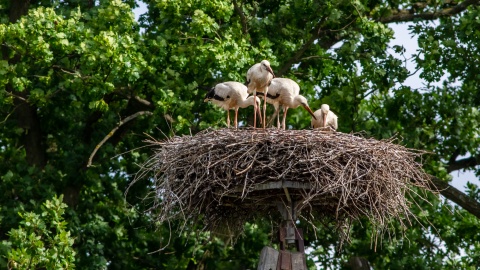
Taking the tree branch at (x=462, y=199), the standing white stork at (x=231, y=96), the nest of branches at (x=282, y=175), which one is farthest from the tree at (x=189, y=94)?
the nest of branches at (x=282, y=175)

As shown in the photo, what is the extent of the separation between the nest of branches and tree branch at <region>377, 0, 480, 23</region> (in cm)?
722

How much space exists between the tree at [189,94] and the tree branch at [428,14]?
0.07 feet

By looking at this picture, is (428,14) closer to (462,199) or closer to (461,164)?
(461,164)

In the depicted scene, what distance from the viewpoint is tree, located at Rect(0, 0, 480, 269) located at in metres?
17.1

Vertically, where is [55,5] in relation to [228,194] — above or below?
above

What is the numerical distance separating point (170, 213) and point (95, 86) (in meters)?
4.97

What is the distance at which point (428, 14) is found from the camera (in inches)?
774

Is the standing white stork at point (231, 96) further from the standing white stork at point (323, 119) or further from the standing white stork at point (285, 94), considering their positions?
the standing white stork at point (323, 119)

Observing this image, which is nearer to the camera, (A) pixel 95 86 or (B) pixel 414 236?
(A) pixel 95 86

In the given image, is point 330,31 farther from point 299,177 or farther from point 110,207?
point 299,177

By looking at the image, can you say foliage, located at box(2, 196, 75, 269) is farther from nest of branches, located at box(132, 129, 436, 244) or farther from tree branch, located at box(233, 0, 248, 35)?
nest of branches, located at box(132, 129, 436, 244)

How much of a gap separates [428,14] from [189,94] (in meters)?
4.35

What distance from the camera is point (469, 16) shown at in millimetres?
18281

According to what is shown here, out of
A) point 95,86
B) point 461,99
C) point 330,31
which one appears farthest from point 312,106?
point 95,86
